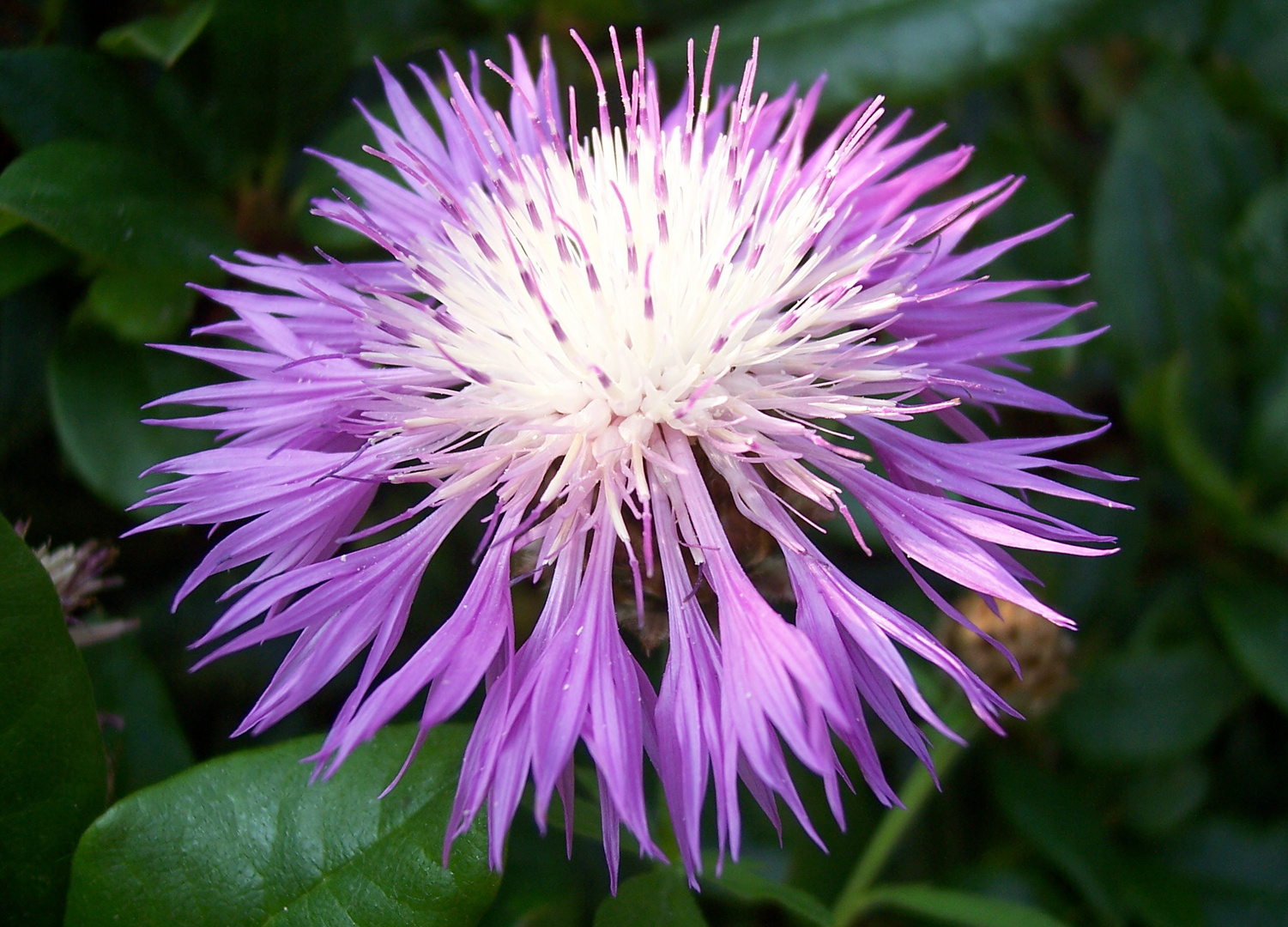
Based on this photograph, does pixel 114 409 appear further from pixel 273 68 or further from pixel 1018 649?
pixel 1018 649

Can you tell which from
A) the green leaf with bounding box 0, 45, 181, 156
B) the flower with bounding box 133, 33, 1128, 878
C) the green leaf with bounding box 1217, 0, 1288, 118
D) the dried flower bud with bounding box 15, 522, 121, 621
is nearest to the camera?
the flower with bounding box 133, 33, 1128, 878

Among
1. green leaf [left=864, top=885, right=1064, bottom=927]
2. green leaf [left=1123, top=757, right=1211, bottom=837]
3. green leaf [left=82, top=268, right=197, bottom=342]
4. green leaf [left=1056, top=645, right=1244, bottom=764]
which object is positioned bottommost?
green leaf [left=1123, top=757, right=1211, bottom=837]

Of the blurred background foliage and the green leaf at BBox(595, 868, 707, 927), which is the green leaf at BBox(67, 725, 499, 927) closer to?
the blurred background foliage

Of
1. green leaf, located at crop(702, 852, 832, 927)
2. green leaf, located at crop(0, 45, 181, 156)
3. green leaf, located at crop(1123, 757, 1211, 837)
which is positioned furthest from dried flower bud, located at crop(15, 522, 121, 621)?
green leaf, located at crop(1123, 757, 1211, 837)

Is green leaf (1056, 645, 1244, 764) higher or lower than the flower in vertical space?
lower

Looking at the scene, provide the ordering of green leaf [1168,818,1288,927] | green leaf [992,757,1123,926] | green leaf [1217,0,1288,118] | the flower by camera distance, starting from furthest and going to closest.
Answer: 1. green leaf [1217,0,1288,118]
2. green leaf [1168,818,1288,927]
3. green leaf [992,757,1123,926]
4. the flower

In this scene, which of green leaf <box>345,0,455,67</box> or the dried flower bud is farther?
green leaf <box>345,0,455,67</box>
